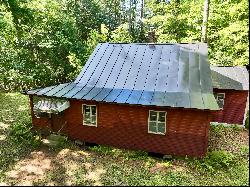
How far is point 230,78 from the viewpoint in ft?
69.4

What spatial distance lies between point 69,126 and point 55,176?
4.45 m

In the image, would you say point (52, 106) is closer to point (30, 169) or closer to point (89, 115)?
point (89, 115)

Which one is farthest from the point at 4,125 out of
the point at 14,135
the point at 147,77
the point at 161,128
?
the point at 161,128

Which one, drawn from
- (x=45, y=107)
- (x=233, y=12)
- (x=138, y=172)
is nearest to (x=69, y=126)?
(x=45, y=107)

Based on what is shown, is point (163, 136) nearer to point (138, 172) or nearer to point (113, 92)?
point (138, 172)

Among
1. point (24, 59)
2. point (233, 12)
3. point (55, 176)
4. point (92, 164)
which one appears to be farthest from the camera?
point (24, 59)

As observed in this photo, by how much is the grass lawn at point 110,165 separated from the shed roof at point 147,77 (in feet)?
10.3

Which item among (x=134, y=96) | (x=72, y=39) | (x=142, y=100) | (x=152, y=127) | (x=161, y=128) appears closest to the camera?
(x=142, y=100)

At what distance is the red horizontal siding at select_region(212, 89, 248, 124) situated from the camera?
808 inches

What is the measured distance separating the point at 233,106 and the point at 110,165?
11139 mm

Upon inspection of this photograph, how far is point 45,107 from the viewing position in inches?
660

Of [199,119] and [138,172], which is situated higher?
[199,119]

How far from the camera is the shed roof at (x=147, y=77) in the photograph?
50.7 ft

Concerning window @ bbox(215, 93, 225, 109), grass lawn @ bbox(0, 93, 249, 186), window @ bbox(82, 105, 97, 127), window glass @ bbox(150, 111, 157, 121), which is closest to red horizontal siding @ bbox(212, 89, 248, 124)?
window @ bbox(215, 93, 225, 109)
